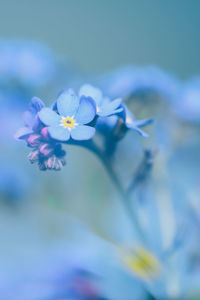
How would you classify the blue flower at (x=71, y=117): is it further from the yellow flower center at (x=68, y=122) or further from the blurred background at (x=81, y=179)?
the blurred background at (x=81, y=179)

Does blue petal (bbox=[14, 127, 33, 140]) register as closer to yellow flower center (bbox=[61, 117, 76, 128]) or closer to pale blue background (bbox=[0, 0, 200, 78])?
yellow flower center (bbox=[61, 117, 76, 128])

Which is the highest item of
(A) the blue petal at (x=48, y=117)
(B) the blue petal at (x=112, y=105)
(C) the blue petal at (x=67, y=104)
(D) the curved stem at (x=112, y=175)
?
(D) the curved stem at (x=112, y=175)

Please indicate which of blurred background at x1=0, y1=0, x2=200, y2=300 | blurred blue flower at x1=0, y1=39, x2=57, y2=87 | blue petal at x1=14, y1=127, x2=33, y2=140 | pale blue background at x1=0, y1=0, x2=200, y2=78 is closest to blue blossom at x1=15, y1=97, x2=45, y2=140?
blue petal at x1=14, y1=127, x2=33, y2=140

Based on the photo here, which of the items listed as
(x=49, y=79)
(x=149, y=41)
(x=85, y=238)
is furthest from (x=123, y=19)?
(x=85, y=238)

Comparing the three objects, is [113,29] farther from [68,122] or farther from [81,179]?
[68,122]

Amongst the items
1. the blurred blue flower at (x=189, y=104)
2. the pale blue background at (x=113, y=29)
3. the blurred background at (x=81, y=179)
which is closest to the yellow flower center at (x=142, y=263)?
the blurred background at (x=81, y=179)

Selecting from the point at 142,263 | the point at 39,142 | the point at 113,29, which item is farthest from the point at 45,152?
the point at 113,29

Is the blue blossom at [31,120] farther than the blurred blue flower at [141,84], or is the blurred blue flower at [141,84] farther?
the blurred blue flower at [141,84]

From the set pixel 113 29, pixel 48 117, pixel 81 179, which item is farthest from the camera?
pixel 113 29
